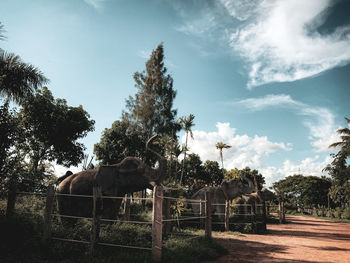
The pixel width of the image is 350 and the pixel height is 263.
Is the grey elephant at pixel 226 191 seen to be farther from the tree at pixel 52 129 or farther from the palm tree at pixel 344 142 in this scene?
the palm tree at pixel 344 142

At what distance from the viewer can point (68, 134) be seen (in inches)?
715

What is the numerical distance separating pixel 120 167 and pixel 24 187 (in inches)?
258

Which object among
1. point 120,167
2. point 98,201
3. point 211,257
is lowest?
point 211,257

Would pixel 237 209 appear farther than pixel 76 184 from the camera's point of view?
Yes

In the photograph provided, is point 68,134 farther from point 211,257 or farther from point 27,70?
point 211,257

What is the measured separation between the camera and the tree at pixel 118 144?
22297 millimetres

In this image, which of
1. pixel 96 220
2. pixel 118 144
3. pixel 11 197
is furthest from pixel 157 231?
pixel 118 144

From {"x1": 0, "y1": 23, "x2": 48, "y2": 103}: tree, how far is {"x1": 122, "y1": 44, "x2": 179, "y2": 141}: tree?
10.7 meters

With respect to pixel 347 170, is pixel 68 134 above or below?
above

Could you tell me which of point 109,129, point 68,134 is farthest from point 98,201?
point 109,129

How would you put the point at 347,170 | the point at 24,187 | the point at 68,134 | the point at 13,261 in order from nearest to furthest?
the point at 13,261 < the point at 24,187 < the point at 68,134 < the point at 347,170

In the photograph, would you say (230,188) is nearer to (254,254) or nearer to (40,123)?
(254,254)

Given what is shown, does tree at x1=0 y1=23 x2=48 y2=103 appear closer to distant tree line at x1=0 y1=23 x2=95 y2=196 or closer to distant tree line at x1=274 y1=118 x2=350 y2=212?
distant tree line at x1=0 y1=23 x2=95 y2=196

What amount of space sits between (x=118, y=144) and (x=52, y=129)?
6.26 m
